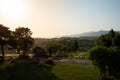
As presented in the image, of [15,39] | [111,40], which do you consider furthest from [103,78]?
[15,39]

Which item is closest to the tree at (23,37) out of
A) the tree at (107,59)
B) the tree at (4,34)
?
the tree at (4,34)

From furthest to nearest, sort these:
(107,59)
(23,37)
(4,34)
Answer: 1. (23,37)
2. (4,34)
3. (107,59)

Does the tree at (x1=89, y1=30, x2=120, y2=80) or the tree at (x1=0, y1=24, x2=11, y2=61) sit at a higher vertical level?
the tree at (x1=0, y1=24, x2=11, y2=61)

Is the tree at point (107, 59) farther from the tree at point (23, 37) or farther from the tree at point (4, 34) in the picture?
the tree at point (23, 37)

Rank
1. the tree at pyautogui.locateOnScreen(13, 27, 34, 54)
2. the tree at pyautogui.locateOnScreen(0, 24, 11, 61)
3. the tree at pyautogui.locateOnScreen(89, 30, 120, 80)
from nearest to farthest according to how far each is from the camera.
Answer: the tree at pyautogui.locateOnScreen(89, 30, 120, 80) → the tree at pyautogui.locateOnScreen(0, 24, 11, 61) → the tree at pyautogui.locateOnScreen(13, 27, 34, 54)

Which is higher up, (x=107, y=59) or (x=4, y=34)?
(x=4, y=34)

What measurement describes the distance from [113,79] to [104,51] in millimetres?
6011

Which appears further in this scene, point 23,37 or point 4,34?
point 23,37

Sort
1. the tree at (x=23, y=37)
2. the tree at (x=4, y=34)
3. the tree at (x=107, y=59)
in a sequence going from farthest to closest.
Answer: the tree at (x=23, y=37)
the tree at (x=4, y=34)
the tree at (x=107, y=59)

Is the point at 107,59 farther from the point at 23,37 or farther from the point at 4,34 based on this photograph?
the point at 23,37

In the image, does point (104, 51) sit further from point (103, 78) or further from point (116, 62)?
point (103, 78)

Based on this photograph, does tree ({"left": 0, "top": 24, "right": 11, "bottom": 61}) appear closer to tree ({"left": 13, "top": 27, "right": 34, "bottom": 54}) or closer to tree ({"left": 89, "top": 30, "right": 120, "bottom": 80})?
tree ({"left": 13, "top": 27, "right": 34, "bottom": 54})

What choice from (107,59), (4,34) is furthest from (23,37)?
(107,59)

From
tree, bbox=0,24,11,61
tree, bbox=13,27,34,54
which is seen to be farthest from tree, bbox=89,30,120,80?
tree, bbox=13,27,34,54
